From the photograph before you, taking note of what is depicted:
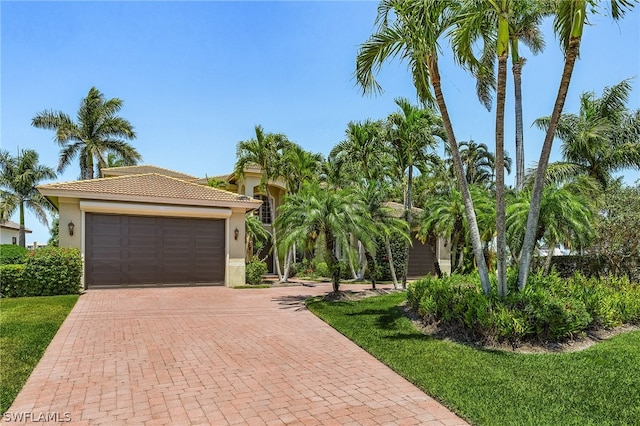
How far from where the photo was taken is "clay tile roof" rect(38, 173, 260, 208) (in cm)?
1547

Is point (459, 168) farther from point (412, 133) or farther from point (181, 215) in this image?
point (181, 215)

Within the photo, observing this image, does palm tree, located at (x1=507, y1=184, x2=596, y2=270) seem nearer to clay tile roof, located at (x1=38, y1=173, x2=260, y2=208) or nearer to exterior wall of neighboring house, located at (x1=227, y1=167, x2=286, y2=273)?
clay tile roof, located at (x1=38, y1=173, x2=260, y2=208)

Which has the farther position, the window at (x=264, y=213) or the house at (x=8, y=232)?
the house at (x=8, y=232)

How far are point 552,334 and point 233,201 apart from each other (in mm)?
13627

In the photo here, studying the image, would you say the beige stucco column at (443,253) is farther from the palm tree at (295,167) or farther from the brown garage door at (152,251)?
the brown garage door at (152,251)

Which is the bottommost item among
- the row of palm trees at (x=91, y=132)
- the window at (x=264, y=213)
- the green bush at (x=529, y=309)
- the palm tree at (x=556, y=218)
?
the green bush at (x=529, y=309)

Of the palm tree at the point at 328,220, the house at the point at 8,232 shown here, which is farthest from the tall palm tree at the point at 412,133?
the house at the point at 8,232

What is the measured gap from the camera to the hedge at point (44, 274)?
43.6ft

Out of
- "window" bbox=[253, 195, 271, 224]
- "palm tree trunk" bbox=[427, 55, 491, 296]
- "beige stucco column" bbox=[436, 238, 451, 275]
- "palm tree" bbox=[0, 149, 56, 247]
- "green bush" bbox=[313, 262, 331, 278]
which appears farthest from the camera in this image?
"palm tree" bbox=[0, 149, 56, 247]

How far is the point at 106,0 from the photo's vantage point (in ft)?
32.2

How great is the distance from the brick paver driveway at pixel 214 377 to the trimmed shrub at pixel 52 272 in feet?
12.4

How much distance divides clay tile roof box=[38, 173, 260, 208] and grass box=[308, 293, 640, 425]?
1092cm

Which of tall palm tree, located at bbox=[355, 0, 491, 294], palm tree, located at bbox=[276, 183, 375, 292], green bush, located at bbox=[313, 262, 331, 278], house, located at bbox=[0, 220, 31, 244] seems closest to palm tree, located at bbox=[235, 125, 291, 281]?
green bush, located at bbox=[313, 262, 331, 278]

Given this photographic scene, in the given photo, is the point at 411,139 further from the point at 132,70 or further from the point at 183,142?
the point at 183,142
